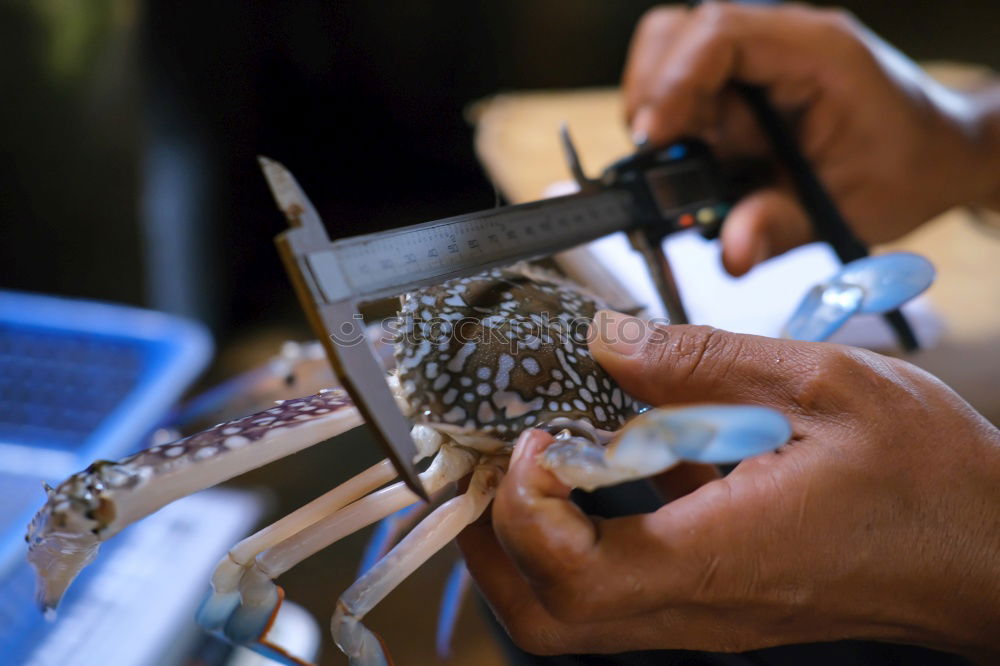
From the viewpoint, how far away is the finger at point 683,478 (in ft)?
2.19

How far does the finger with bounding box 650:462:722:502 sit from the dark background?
0.55 metres

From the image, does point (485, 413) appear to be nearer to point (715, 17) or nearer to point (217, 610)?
point (217, 610)

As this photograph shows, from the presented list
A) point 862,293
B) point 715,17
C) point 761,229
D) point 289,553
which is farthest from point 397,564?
point 715,17

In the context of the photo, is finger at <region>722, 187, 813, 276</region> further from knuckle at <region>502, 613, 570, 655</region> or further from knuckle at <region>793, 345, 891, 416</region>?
knuckle at <region>502, 613, 570, 655</region>

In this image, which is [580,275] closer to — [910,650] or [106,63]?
[910,650]

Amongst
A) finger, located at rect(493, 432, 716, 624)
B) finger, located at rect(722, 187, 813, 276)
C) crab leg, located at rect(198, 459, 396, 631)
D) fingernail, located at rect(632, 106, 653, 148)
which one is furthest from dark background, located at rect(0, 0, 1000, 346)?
finger, located at rect(493, 432, 716, 624)

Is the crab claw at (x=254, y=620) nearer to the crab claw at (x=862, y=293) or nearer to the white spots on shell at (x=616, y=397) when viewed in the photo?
the white spots on shell at (x=616, y=397)

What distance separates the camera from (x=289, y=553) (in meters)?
0.60

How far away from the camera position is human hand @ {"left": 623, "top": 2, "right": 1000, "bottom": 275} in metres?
1.10

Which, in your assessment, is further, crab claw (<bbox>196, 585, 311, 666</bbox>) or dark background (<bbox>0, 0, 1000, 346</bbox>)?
dark background (<bbox>0, 0, 1000, 346</bbox>)

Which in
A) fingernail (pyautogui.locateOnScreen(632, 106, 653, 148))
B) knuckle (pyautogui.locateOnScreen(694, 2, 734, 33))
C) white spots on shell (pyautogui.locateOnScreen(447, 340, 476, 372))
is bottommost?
white spots on shell (pyautogui.locateOnScreen(447, 340, 476, 372))

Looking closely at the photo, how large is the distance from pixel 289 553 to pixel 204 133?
3.20 ft

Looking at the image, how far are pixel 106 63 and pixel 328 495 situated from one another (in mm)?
946

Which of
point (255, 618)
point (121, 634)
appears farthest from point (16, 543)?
point (255, 618)
